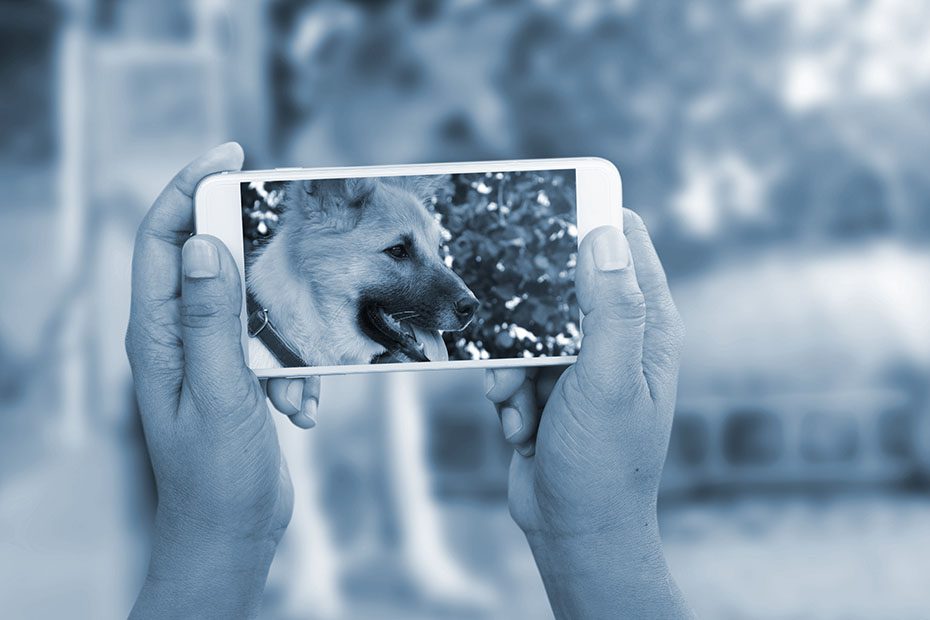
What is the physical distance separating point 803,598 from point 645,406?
1.49 metres

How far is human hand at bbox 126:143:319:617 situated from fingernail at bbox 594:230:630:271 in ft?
Answer: 1.23

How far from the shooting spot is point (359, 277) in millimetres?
1054

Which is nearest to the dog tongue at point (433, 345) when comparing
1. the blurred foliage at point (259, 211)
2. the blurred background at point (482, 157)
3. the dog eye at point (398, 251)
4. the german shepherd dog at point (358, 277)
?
the german shepherd dog at point (358, 277)

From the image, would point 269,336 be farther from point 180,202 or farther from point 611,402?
point 611,402

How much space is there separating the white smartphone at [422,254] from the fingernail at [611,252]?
7cm

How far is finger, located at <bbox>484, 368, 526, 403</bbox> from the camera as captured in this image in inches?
38.0

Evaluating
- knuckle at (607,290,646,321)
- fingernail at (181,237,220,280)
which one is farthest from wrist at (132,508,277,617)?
knuckle at (607,290,646,321)

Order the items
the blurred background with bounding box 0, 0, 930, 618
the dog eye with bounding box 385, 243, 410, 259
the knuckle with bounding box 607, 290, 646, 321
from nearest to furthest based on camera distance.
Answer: the knuckle with bounding box 607, 290, 646, 321 → the dog eye with bounding box 385, 243, 410, 259 → the blurred background with bounding box 0, 0, 930, 618

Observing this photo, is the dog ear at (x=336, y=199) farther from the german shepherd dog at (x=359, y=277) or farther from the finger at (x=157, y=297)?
the finger at (x=157, y=297)

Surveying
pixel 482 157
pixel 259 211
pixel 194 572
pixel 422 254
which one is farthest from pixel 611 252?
pixel 482 157

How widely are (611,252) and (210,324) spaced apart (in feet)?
1.35

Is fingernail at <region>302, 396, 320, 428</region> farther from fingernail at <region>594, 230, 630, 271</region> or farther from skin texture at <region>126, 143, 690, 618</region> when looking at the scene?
fingernail at <region>594, 230, 630, 271</region>

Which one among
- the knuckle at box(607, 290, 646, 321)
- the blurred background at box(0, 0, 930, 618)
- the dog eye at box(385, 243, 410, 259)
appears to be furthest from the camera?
the blurred background at box(0, 0, 930, 618)

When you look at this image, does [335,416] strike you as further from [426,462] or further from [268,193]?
[268,193]
